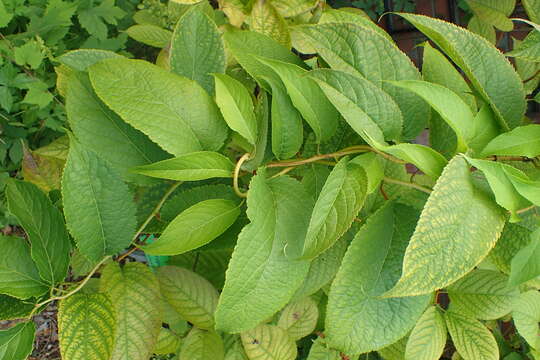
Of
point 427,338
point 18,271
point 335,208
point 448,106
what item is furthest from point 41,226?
point 427,338

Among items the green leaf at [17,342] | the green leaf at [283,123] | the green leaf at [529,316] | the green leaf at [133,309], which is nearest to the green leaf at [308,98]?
the green leaf at [283,123]

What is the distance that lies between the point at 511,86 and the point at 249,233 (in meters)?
0.29

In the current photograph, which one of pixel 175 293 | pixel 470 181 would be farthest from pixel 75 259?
pixel 470 181

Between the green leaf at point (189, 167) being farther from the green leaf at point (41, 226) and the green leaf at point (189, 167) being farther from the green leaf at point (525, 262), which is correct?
the green leaf at point (525, 262)

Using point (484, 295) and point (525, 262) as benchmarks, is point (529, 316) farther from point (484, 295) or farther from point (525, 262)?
point (525, 262)

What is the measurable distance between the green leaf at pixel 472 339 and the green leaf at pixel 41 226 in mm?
532

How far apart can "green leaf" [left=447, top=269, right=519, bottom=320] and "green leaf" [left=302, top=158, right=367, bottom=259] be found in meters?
0.35

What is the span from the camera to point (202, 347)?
→ 67 centimetres

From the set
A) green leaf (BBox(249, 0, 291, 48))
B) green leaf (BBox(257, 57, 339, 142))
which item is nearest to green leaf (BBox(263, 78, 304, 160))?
green leaf (BBox(257, 57, 339, 142))

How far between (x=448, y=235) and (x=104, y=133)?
0.33m

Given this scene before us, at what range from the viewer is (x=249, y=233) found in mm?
428

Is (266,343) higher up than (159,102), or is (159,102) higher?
(159,102)

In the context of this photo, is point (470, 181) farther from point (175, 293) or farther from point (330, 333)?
point (175, 293)

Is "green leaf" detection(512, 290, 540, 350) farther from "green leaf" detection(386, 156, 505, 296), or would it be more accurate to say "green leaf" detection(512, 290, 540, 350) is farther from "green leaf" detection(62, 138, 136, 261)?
"green leaf" detection(62, 138, 136, 261)
